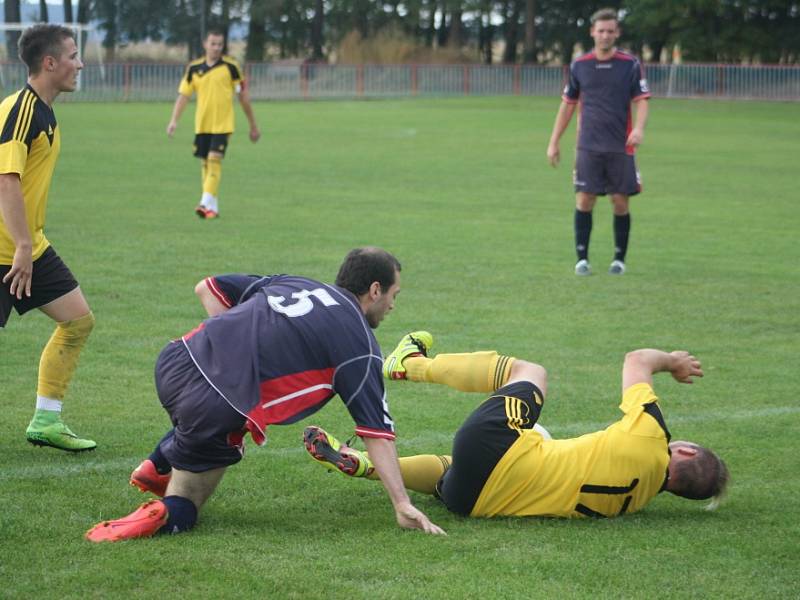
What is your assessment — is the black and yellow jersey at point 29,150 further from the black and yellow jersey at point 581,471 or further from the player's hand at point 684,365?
the player's hand at point 684,365

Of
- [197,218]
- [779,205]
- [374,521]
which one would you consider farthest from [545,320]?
[779,205]

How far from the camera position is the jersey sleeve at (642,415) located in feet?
16.6

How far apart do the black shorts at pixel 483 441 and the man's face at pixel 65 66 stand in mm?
2453

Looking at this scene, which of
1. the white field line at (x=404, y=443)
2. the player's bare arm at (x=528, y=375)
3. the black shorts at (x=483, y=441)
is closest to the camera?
the black shorts at (x=483, y=441)

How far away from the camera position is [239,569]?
4.43m

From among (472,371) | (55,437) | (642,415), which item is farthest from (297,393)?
(55,437)

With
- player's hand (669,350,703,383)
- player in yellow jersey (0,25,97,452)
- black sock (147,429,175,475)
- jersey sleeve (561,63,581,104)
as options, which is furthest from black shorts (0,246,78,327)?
jersey sleeve (561,63,581,104)

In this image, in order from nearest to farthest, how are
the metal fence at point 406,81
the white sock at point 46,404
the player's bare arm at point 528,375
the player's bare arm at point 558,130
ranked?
the player's bare arm at point 528,375 → the white sock at point 46,404 → the player's bare arm at point 558,130 → the metal fence at point 406,81

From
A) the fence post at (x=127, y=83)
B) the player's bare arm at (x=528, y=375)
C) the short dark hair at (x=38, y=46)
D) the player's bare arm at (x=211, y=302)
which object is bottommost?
the fence post at (x=127, y=83)

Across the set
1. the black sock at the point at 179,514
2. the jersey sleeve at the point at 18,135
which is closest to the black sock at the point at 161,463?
the black sock at the point at 179,514

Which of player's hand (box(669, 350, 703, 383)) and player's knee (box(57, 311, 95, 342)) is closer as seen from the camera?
player's hand (box(669, 350, 703, 383))

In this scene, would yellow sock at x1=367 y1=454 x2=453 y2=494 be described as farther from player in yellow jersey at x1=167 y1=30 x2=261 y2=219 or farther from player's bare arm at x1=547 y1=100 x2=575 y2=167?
player in yellow jersey at x1=167 y1=30 x2=261 y2=219

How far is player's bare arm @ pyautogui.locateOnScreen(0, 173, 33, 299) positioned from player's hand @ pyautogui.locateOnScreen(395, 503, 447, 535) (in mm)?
2074

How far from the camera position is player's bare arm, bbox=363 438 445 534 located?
4.77 m
